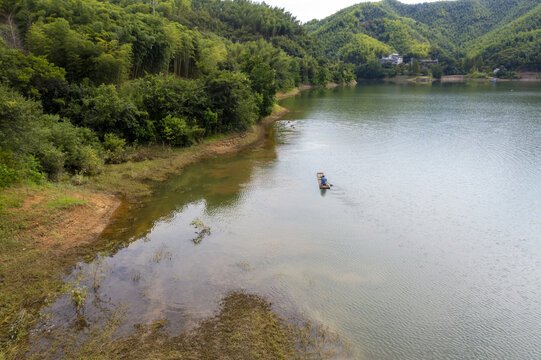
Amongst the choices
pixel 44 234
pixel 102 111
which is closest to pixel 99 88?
pixel 102 111

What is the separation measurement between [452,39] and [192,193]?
22480 centimetres

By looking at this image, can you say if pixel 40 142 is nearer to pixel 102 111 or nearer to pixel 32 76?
pixel 102 111

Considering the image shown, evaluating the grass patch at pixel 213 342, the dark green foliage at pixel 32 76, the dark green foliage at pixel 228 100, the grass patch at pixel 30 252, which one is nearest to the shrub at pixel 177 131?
the dark green foliage at pixel 228 100

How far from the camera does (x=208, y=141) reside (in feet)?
98.2

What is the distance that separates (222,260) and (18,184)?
9.84m

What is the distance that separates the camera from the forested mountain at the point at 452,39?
12584 centimetres

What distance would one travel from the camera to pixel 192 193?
2036 cm

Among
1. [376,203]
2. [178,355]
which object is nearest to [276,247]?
[178,355]

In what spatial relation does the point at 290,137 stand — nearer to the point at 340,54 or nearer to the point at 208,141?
the point at 208,141

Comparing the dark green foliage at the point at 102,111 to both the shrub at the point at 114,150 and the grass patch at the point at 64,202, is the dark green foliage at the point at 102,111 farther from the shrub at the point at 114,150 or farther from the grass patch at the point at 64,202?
the grass patch at the point at 64,202

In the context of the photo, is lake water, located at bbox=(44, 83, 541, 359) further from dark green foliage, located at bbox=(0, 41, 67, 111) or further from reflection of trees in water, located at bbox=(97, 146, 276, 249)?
dark green foliage, located at bbox=(0, 41, 67, 111)

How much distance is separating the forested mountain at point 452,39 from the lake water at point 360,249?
404 ft

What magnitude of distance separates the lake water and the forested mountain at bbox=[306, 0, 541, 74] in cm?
12326

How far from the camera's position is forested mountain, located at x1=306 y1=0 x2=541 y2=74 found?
12584 cm
